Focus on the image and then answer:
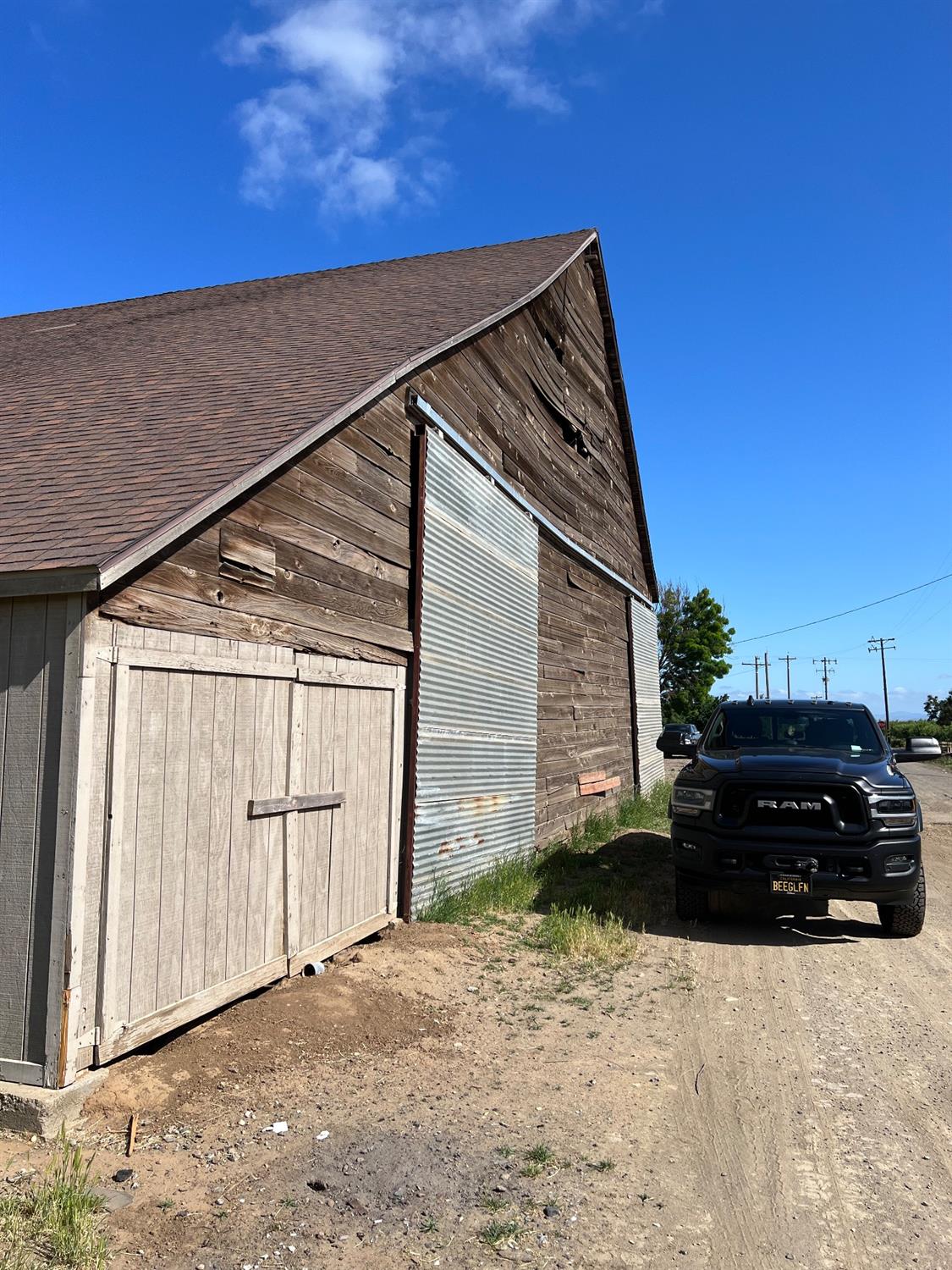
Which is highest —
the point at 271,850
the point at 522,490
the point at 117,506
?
the point at 522,490

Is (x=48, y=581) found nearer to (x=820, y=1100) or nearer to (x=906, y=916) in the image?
(x=820, y=1100)

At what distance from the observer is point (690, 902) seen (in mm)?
8133

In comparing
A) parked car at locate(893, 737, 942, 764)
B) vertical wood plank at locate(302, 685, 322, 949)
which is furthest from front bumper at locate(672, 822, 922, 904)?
vertical wood plank at locate(302, 685, 322, 949)

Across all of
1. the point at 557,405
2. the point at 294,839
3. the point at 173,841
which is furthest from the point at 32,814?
the point at 557,405

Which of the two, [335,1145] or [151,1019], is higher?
[151,1019]

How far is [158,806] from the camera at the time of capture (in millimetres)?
4648

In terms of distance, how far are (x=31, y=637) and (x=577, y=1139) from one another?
3.36 meters

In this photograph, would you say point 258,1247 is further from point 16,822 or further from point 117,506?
point 117,506

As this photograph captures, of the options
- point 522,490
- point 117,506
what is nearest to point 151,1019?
point 117,506

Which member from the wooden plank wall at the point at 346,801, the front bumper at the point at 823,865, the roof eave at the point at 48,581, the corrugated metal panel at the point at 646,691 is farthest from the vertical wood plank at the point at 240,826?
the corrugated metal panel at the point at 646,691

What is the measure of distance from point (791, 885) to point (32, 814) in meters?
5.66

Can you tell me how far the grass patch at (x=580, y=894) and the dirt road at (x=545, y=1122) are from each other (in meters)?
0.55

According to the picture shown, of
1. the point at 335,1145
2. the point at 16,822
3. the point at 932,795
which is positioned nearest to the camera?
the point at 335,1145

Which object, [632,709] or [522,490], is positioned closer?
[522,490]
